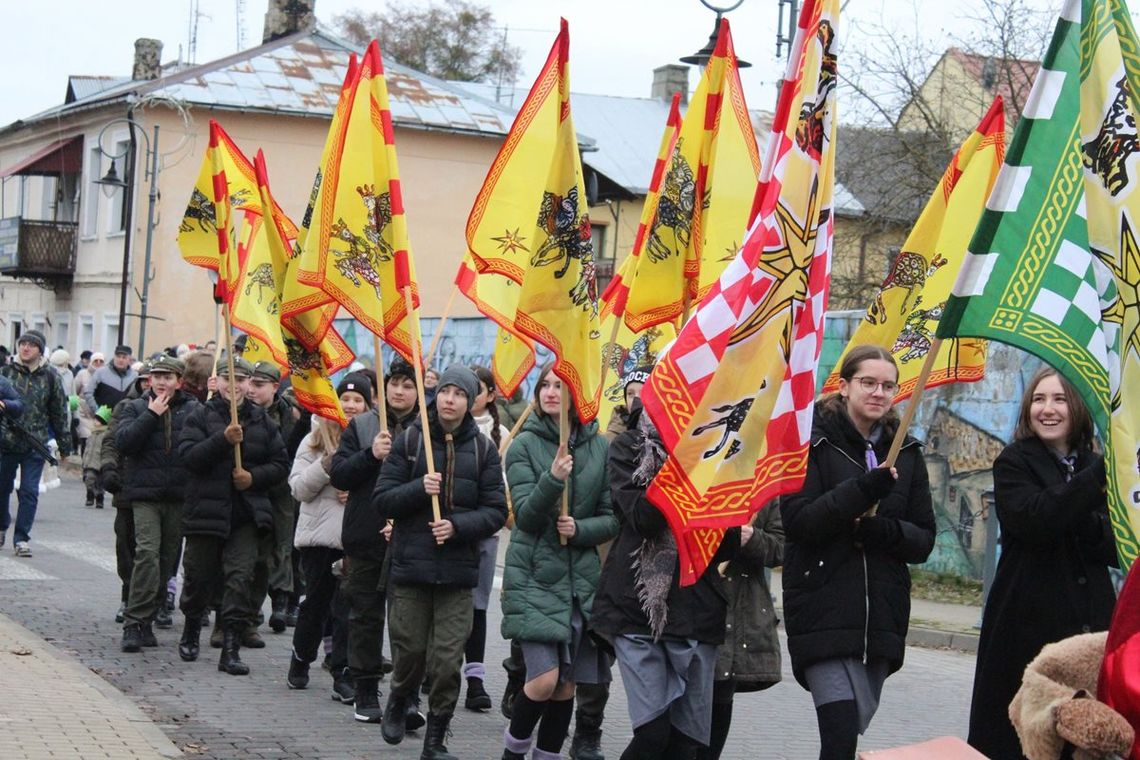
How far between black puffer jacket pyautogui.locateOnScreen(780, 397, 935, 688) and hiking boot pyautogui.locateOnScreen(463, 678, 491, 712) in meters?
3.42

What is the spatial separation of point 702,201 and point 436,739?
3216 millimetres

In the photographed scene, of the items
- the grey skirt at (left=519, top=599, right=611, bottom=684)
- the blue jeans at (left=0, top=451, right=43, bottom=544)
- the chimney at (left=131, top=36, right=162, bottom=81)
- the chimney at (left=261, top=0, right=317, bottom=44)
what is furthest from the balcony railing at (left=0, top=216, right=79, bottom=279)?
the grey skirt at (left=519, top=599, right=611, bottom=684)

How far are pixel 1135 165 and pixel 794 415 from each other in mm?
1565

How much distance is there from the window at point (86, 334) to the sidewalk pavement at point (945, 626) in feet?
98.0

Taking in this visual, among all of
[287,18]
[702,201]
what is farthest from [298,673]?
[287,18]

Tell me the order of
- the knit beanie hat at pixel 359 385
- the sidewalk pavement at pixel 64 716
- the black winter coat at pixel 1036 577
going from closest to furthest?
the black winter coat at pixel 1036 577 < the sidewalk pavement at pixel 64 716 < the knit beanie hat at pixel 359 385

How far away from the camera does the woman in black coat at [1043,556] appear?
603 cm

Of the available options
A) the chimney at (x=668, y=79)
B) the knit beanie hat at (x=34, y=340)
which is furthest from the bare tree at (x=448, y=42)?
the knit beanie hat at (x=34, y=340)

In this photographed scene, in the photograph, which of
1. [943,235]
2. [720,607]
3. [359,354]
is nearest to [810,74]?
[720,607]

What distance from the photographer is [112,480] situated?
11.4 m

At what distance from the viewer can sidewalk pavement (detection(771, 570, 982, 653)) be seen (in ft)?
45.5

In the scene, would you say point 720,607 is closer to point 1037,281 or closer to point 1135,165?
point 1037,281

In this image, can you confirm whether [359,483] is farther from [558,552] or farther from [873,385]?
[873,385]

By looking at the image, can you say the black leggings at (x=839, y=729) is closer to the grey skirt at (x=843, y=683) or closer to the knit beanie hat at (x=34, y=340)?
the grey skirt at (x=843, y=683)
